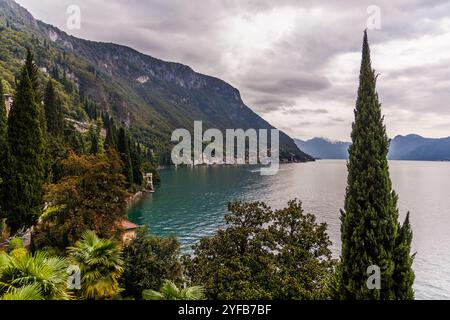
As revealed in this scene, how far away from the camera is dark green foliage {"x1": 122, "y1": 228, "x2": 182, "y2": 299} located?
2184 centimetres

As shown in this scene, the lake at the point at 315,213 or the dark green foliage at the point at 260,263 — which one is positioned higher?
the dark green foliage at the point at 260,263

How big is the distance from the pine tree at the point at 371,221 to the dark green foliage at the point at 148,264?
13.6 meters

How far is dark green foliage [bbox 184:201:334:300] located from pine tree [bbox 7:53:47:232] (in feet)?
58.3

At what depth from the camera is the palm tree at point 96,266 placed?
41.0 feet

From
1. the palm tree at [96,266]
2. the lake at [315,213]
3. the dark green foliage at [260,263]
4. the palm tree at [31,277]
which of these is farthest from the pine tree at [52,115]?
the palm tree at [31,277]

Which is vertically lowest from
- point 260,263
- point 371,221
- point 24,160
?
point 260,263

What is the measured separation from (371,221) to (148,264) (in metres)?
15.8

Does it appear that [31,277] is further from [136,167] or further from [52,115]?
[136,167]

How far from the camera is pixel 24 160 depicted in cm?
3134

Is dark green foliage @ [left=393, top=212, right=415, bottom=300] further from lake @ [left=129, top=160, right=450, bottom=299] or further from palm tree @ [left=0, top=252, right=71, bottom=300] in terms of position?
lake @ [left=129, top=160, right=450, bottom=299]

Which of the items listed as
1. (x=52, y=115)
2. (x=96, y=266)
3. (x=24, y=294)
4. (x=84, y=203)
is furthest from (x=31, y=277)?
(x=52, y=115)
